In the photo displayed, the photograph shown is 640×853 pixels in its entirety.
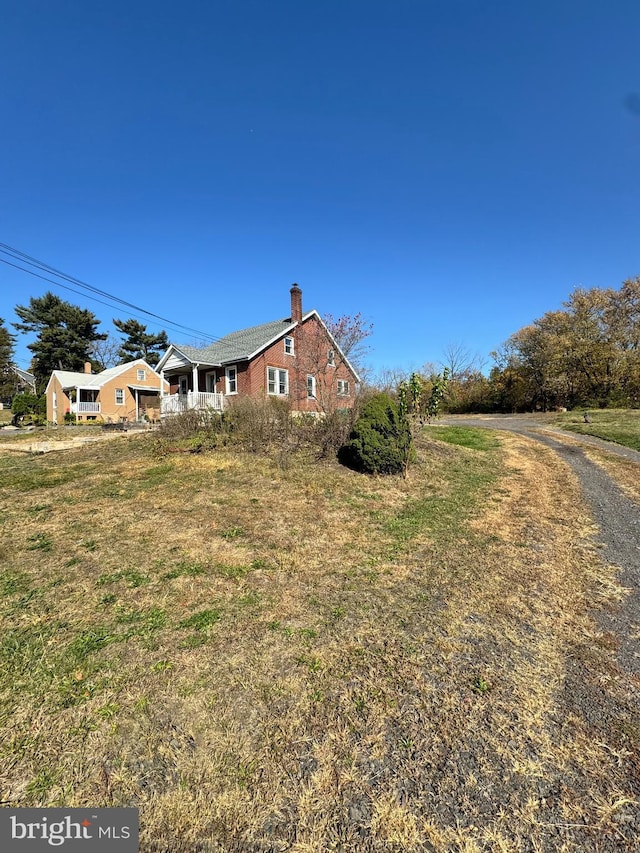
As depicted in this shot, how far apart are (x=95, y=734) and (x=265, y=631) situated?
48.7 inches

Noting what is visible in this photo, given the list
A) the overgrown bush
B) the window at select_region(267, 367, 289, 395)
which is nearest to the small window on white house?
the window at select_region(267, 367, 289, 395)

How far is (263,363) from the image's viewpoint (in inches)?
802

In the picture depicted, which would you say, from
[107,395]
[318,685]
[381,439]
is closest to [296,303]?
[381,439]

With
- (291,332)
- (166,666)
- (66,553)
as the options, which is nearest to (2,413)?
(291,332)

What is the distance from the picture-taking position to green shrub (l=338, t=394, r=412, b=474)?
25.4ft

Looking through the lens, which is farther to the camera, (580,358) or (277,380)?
(580,358)

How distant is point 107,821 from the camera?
1663mm

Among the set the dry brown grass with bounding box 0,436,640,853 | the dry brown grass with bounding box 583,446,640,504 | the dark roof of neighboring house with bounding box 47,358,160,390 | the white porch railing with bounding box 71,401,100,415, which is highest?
the dark roof of neighboring house with bounding box 47,358,160,390

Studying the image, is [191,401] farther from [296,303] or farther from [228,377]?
[296,303]

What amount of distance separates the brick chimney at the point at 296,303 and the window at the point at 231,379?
4.94 m

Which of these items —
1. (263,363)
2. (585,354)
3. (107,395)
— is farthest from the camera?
(107,395)

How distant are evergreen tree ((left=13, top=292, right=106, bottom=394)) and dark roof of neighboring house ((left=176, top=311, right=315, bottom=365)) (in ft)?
Result: 90.3

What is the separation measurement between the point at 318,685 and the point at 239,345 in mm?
21472

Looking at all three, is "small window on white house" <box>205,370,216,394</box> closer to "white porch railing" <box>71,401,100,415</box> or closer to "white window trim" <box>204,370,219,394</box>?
"white window trim" <box>204,370,219,394</box>
